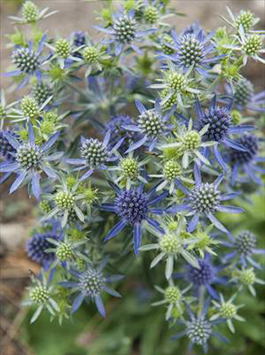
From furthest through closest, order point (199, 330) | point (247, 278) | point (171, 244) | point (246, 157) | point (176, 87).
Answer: point (246, 157) < point (247, 278) < point (199, 330) < point (176, 87) < point (171, 244)

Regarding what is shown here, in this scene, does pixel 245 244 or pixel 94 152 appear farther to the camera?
pixel 245 244

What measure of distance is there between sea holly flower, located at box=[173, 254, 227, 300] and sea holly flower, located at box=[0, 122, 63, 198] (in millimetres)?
969

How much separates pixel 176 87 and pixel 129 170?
408 mm

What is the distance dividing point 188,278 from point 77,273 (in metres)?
0.65

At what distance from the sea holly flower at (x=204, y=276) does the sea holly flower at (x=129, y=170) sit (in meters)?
0.70

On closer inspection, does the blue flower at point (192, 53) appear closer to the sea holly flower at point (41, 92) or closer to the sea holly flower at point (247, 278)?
the sea holly flower at point (41, 92)

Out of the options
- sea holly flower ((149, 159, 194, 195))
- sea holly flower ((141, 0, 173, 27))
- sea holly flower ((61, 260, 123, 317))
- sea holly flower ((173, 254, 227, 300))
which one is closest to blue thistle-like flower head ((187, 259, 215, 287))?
sea holly flower ((173, 254, 227, 300))

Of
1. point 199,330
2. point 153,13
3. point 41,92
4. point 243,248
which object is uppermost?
point 153,13

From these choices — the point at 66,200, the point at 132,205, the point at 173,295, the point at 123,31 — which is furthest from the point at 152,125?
the point at 173,295

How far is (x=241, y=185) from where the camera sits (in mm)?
2994

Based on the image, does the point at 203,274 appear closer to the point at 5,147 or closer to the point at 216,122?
the point at 216,122

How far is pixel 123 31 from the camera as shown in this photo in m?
2.36

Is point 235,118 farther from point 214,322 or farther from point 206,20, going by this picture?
point 206,20

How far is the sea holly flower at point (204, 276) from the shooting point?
8.24 feet
